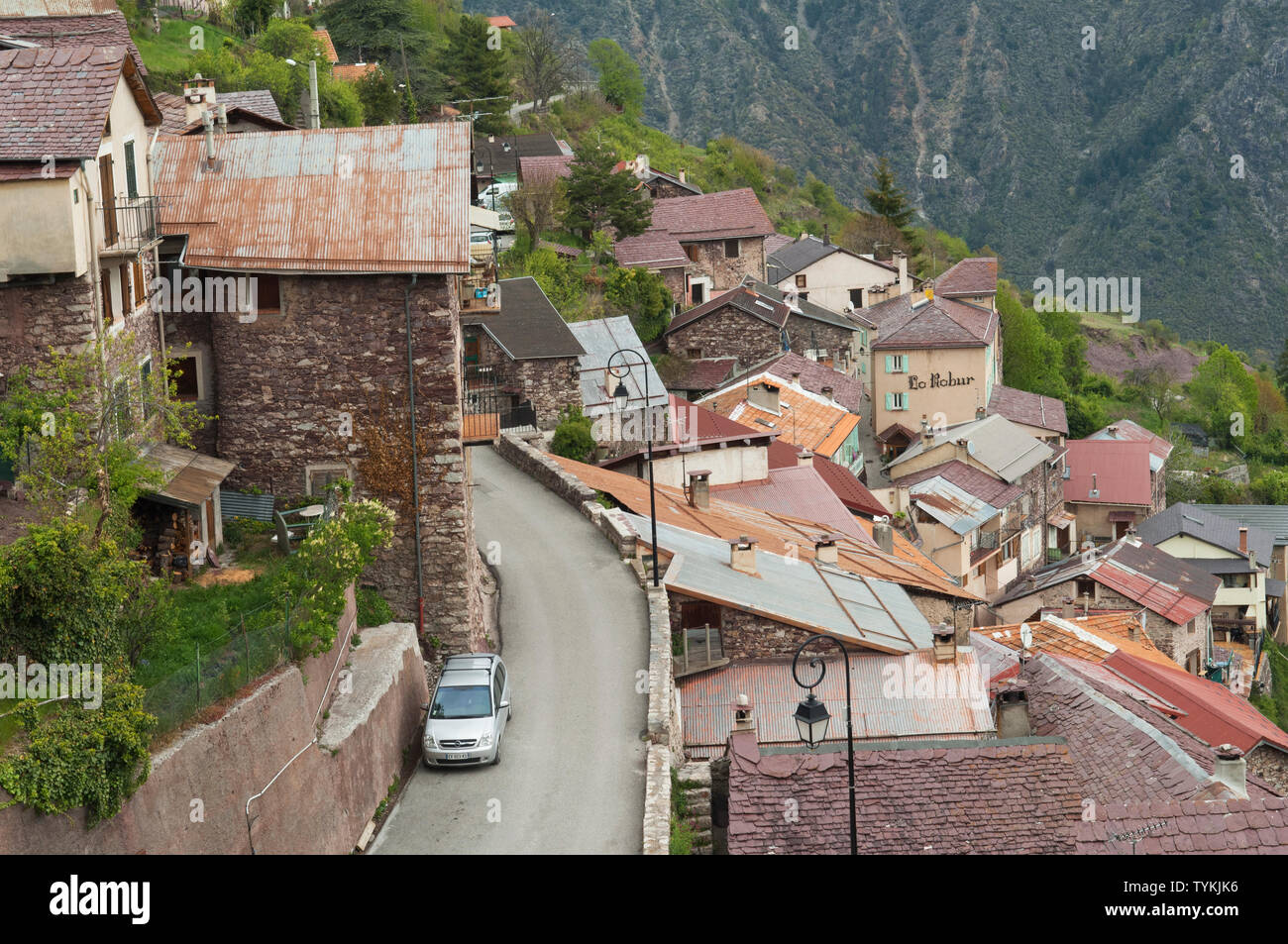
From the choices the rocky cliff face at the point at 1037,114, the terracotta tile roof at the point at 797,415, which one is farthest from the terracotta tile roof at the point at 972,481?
the rocky cliff face at the point at 1037,114

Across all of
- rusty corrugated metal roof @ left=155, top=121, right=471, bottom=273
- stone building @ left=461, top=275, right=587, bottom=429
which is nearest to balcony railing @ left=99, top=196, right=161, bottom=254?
rusty corrugated metal roof @ left=155, top=121, right=471, bottom=273

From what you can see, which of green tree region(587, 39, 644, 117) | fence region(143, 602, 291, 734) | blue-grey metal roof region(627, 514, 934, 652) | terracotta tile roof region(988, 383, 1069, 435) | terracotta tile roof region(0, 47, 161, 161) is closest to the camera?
fence region(143, 602, 291, 734)

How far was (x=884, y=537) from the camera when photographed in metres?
42.1

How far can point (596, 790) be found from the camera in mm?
20906

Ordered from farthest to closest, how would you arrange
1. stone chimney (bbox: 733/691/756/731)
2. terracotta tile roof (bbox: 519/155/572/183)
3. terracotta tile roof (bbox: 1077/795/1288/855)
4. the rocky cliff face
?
1. the rocky cliff face
2. terracotta tile roof (bbox: 519/155/572/183)
3. stone chimney (bbox: 733/691/756/731)
4. terracotta tile roof (bbox: 1077/795/1288/855)

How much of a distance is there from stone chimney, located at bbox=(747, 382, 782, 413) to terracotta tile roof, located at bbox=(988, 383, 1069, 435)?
18.1 m

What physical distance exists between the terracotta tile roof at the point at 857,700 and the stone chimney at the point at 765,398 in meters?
28.6

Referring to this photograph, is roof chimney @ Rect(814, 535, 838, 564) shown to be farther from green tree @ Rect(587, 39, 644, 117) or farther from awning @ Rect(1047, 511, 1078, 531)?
green tree @ Rect(587, 39, 644, 117)

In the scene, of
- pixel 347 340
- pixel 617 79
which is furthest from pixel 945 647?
pixel 617 79

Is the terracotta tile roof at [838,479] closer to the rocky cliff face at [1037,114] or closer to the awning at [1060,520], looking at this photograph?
the awning at [1060,520]

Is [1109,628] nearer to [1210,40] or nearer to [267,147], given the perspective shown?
[267,147]

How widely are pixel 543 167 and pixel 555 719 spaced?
56.1 m

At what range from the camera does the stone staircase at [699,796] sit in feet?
70.8

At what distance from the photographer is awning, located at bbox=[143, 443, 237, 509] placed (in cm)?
2252
